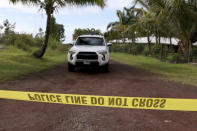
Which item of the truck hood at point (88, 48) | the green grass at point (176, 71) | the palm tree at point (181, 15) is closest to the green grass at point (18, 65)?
the truck hood at point (88, 48)

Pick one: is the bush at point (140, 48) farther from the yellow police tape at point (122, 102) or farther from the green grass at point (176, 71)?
the yellow police tape at point (122, 102)

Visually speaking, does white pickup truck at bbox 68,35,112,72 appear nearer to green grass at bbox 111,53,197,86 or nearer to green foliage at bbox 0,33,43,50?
green grass at bbox 111,53,197,86

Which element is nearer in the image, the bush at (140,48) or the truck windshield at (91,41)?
the truck windshield at (91,41)

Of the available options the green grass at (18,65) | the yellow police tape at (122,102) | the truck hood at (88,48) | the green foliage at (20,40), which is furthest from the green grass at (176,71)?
the green foliage at (20,40)

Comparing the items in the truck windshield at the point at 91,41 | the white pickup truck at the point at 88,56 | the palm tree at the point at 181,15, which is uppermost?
the palm tree at the point at 181,15

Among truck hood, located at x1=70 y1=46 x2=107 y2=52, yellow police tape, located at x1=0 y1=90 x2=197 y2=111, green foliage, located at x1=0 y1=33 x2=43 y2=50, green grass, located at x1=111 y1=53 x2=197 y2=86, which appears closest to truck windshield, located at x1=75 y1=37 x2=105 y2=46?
truck hood, located at x1=70 y1=46 x2=107 y2=52

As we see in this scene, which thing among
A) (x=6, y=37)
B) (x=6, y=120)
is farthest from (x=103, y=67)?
(x=6, y=37)

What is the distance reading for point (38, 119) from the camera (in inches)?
143

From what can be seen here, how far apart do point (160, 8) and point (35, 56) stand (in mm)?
10698

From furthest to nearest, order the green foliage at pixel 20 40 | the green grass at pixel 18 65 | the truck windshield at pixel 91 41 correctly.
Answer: the green foliage at pixel 20 40
the truck windshield at pixel 91 41
the green grass at pixel 18 65

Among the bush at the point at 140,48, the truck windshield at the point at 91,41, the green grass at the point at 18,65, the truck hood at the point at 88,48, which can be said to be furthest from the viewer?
the bush at the point at 140,48

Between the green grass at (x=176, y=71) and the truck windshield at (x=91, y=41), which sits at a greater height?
the truck windshield at (x=91, y=41)

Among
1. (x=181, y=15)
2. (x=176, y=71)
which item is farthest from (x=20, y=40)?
(x=176, y=71)

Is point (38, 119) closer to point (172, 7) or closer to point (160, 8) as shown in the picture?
point (172, 7)
